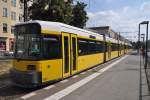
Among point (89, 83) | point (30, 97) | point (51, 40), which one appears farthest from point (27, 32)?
Answer: point (89, 83)

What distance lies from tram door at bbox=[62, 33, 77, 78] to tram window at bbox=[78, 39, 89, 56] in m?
1.06

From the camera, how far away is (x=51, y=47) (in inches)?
490

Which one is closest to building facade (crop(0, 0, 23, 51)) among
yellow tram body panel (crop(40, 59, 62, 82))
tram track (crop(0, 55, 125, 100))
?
tram track (crop(0, 55, 125, 100))

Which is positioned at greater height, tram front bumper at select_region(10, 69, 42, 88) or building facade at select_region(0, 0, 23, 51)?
building facade at select_region(0, 0, 23, 51)

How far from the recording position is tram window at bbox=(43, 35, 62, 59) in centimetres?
1195

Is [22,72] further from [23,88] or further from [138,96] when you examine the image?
[138,96]

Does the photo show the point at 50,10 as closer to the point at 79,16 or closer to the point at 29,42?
the point at 79,16

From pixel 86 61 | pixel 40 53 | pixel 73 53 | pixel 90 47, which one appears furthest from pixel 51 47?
pixel 90 47

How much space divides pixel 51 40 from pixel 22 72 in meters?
2.02

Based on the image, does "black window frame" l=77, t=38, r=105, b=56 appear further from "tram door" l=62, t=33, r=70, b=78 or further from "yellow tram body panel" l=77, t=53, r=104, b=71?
"tram door" l=62, t=33, r=70, b=78

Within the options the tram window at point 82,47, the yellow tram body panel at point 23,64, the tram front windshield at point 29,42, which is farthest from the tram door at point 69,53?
the yellow tram body panel at point 23,64

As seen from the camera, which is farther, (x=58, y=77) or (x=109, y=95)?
(x=58, y=77)

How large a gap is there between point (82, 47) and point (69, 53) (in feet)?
10.7

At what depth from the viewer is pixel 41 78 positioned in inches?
450
